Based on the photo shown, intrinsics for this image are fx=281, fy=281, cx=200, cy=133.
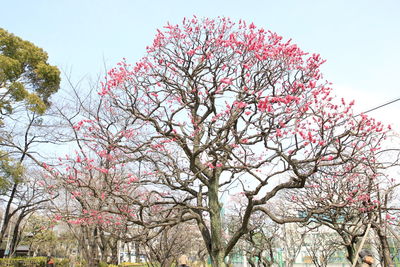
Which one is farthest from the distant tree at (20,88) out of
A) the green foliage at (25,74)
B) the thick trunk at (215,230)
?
the thick trunk at (215,230)

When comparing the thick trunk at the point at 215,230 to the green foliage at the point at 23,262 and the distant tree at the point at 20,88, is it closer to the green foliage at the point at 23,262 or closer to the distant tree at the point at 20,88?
the distant tree at the point at 20,88

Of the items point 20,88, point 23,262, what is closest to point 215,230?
point 20,88

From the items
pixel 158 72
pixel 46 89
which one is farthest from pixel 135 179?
pixel 46 89

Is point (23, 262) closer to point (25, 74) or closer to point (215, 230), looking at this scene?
point (25, 74)

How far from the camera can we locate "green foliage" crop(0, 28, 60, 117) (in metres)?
11.7

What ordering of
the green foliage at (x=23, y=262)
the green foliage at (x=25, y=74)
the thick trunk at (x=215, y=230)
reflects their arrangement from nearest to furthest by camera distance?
the thick trunk at (x=215, y=230), the green foliage at (x=25, y=74), the green foliage at (x=23, y=262)

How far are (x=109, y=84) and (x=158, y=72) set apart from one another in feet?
4.22

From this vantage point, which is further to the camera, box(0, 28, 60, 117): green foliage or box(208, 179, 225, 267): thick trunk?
box(0, 28, 60, 117): green foliage

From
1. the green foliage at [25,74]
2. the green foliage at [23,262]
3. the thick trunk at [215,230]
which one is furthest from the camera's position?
the green foliage at [23,262]

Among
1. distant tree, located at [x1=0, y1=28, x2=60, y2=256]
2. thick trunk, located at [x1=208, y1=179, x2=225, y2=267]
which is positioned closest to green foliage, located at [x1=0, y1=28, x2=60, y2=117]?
distant tree, located at [x1=0, y1=28, x2=60, y2=256]

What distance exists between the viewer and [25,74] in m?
12.6

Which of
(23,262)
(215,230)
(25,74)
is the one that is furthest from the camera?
(23,262)

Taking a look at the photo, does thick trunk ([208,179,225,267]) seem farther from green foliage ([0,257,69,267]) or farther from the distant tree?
green foliage ([0,257,69,267])

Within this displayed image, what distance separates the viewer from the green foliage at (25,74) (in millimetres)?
11685
